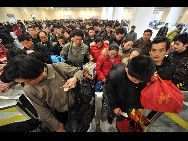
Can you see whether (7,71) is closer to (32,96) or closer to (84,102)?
(32,96)

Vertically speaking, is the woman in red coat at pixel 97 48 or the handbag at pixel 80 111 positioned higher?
the woman in red coat at pixel 97 48

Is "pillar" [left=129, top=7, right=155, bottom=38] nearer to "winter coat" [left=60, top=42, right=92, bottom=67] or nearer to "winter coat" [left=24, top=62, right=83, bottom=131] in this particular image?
"winter coat" [left=60, top=42, right=92, bottom=67]

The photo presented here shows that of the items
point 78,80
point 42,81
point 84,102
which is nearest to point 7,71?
point 42,81

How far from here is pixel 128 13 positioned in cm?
2941

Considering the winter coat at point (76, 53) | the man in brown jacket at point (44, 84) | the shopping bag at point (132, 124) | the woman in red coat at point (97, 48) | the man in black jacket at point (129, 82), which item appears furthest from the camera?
the woman in red coat at point (97, 48)

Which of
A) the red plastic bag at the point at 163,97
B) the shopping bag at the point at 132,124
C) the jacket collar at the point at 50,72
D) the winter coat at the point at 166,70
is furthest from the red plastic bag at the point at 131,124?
the jacket collar at the point at 50,72

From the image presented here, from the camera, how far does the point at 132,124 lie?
153 centimetres

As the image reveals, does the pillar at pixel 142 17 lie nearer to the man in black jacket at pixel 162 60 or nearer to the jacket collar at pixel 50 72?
the man in black jacket at pixel 162 60

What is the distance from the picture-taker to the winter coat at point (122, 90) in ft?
4.16

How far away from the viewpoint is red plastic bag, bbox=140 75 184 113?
1038 mm

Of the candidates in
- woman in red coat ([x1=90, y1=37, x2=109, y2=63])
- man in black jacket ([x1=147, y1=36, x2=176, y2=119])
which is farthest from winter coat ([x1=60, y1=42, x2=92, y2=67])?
man in black jacket ([x1=147, y1=36, x2=176, y2=119])

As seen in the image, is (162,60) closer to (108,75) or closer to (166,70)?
(166,70)

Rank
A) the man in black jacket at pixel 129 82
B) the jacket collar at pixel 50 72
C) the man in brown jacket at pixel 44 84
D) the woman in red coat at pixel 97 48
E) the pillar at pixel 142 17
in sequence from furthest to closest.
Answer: the pillar at pixel 142 17 → the woman in red coat at pixel 97 48 → the jacket collar at pixel 50 72 → the man in black jacket at pixel 129 82 → the man in brown jacket at pixel 44 84
